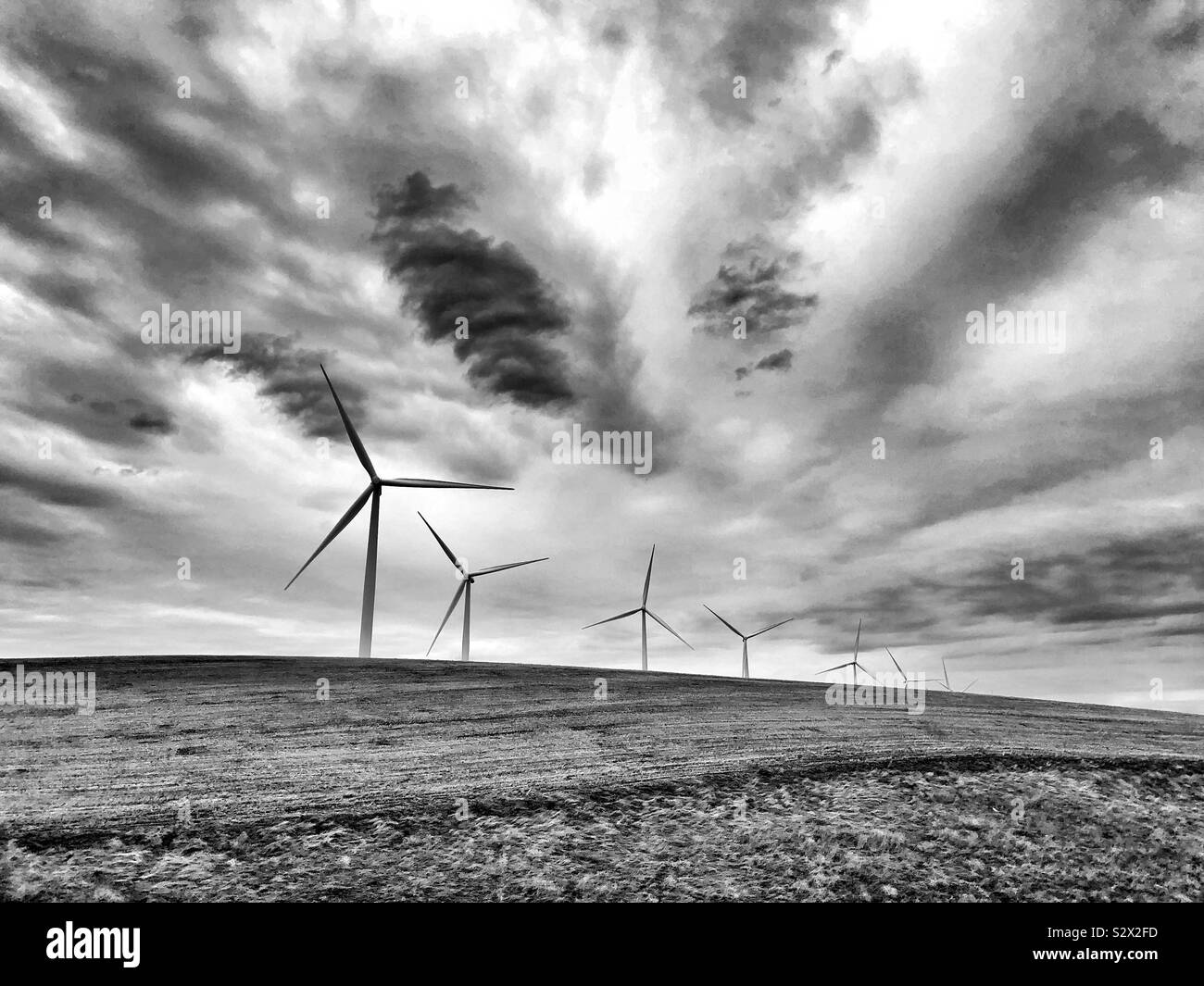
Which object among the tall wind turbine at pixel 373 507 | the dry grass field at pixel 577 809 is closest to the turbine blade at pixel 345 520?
the tall wind turbine at pixel 373 507

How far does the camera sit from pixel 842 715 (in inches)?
898

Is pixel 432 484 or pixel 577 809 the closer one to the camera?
pixel 577 809

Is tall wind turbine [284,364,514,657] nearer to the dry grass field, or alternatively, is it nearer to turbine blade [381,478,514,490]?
turbine blade [381,478,514,490]

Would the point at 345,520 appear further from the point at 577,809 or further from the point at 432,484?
the point at 577,809

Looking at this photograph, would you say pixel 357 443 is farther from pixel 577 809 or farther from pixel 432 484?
pixel 577 809

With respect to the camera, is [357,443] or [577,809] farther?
[357,443]

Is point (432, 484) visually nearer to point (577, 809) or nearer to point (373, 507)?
point (373, 507)

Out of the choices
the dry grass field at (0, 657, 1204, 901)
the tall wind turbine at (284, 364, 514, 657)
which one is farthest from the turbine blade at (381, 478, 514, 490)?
the dry grass field at (0, 657, 1204, 901)

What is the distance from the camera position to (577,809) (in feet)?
35.9

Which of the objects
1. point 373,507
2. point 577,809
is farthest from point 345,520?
point 577,809

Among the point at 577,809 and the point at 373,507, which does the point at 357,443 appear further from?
the point at 577,809

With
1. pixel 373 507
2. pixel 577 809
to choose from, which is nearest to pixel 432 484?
pixel 373 507

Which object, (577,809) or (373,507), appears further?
(373,507)
